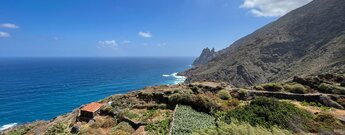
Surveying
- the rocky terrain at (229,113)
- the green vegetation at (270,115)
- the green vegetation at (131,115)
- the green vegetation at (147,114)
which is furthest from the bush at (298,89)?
the green vegetation at (131,115)

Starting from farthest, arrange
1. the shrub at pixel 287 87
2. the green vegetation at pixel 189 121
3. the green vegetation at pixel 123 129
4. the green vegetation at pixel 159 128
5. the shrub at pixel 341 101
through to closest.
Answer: the shrub at pixel 287 87, the shrub at pixel 341 101, the green vegetation at pixel 123 129, the green vegetation at pixel 159 128, the green vegetation at pixel 189 121

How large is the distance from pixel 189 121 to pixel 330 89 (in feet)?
53.5

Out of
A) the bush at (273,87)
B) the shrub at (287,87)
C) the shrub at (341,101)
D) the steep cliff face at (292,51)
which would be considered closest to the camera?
the shrub at (341,101)

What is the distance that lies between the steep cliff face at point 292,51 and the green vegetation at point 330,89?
6352cm

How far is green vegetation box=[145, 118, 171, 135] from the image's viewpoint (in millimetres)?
16509

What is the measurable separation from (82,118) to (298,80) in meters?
25.5

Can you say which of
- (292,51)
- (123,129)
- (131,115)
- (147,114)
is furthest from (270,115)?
(292,51)

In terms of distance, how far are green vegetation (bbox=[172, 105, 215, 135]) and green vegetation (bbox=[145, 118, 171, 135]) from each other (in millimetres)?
727

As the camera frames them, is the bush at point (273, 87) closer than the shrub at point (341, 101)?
No

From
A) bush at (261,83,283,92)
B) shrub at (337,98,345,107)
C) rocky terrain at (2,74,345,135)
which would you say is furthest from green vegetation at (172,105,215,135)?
shrub at (337,98,345,107)

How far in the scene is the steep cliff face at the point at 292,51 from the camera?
311ft

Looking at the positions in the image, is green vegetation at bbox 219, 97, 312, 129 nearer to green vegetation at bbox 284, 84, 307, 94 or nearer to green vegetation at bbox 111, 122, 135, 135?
green vegetation at bbox 111, 122, 135, 135

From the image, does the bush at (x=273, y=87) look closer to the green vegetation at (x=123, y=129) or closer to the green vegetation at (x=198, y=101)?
the green vegetation at (x=198, y=101)

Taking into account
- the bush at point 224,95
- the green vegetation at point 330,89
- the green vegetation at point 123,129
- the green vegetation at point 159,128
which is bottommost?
the green vegetation at point 123,129
